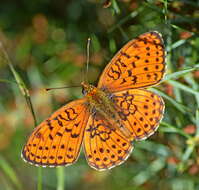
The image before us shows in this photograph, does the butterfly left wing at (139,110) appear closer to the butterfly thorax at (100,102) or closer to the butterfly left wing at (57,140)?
the butterfly thorax at (100,102)

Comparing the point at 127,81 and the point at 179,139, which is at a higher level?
the point at 127,81

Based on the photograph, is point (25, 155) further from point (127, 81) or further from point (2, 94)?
point (2, 94)

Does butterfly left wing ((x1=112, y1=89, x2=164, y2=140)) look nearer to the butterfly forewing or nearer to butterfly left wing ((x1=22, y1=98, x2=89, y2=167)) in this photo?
the butterfly forewing

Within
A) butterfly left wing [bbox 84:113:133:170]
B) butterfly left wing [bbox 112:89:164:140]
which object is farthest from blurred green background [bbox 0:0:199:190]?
Answer: butterfly left wing [bbox 84:113:133:170]

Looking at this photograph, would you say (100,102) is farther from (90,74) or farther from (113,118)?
(90,74)

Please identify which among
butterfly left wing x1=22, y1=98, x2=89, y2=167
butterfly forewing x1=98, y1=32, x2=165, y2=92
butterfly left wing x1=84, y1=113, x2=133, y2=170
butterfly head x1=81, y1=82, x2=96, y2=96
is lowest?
butterfly left wing x1=84, y1=113, x2=133, y2=170

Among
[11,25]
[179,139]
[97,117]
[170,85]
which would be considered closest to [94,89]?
[97,117]

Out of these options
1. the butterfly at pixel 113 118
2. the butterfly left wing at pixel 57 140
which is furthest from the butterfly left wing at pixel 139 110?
the butterfly left wing at pixel 57 140

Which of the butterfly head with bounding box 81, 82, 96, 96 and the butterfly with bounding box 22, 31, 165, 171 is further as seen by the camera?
the butterfly head with bounding box 81, 82, 96, 96
